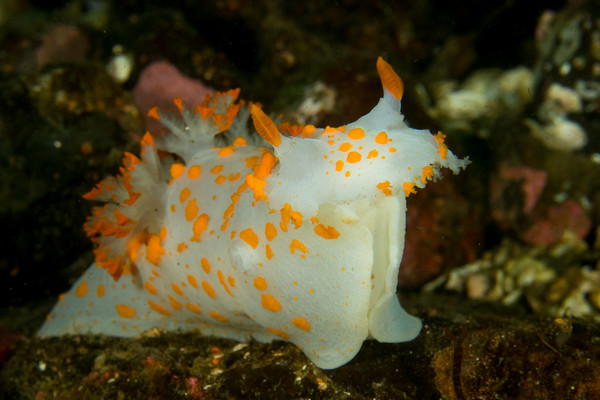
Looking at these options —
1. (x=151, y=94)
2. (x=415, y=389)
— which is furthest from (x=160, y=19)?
(x=415, y=389)

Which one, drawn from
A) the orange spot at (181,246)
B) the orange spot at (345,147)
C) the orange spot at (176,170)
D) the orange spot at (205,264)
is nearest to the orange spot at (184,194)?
the orange spot at (176,170)

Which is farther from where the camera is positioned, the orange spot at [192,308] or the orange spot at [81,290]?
the orange spot at [81,290]

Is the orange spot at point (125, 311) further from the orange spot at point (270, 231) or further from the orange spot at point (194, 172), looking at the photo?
the orange spot at point (270, 231)

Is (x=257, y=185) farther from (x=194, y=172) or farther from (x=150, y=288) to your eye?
(x=150, y=288)

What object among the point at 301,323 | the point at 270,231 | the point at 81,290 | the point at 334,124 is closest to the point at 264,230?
the point at 270,231

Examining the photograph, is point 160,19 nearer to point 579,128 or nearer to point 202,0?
point 202,0

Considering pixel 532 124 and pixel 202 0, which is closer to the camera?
pixel 532 124
